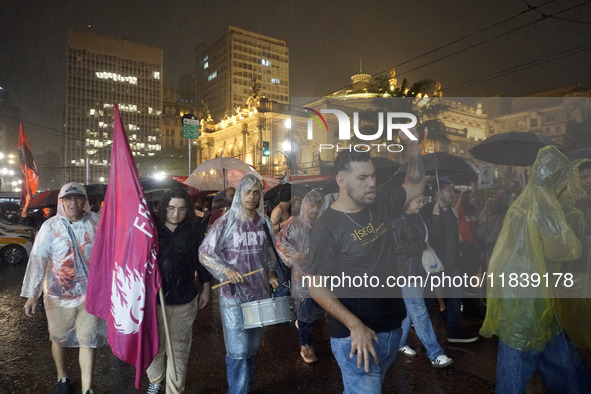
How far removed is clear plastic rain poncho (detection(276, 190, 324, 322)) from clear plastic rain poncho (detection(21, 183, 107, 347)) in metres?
2.05

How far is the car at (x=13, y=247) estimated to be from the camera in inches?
471

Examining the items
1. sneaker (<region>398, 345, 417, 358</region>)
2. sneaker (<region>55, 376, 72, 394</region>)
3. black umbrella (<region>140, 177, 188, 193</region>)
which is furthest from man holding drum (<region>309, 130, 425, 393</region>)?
black umbrella (<region>140, 177, 188, 193</region>)

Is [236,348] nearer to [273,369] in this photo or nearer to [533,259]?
[273,369]

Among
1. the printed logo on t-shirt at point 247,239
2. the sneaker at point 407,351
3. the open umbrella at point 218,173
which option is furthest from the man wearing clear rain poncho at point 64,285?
the open umbrella at point 218,173

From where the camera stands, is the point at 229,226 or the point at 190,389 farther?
the point at 190,389

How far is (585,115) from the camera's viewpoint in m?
28.5

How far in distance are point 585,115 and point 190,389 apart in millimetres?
34272

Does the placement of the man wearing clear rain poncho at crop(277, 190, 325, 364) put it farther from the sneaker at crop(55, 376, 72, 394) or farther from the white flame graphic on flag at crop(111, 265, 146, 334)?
the sneaker at crop(55, 376, 72, 394)

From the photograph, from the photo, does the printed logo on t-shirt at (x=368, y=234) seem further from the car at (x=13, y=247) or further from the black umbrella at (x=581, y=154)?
the car at (x=13, y=247)

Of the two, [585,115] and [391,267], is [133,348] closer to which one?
[391,267]

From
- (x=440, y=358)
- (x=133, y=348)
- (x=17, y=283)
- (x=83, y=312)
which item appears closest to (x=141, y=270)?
(x=133, y=348)

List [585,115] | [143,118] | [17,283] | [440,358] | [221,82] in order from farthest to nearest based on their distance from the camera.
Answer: [221,82], [143,118], [585,115], [17,283], [440,358]

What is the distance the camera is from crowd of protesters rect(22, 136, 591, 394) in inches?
95.6

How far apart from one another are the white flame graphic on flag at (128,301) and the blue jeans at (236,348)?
0.69m
